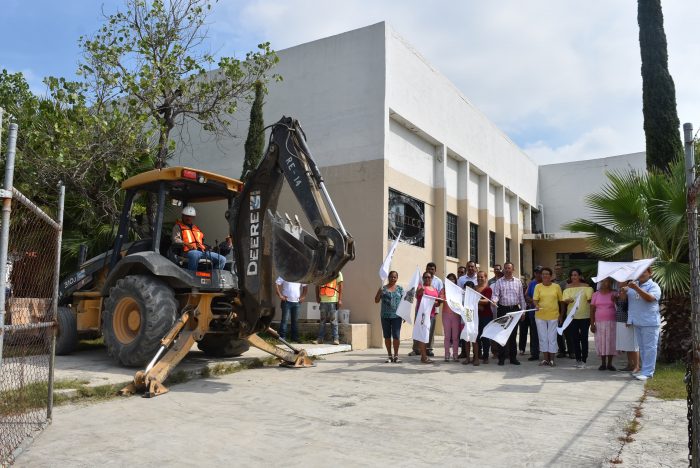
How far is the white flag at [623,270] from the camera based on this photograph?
8536 millimetres

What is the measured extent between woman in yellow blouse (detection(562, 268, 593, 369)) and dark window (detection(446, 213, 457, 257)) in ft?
22.7

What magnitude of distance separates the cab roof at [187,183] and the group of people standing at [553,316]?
3.38 m

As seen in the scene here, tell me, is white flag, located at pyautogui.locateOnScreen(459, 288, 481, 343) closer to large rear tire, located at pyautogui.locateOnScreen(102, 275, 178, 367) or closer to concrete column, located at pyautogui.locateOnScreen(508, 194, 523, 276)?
large rear tire, located at pyautogui.locateOnScreen(102, 275, 178, 367)

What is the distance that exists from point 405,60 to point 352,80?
1.69m

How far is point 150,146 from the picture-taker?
1282 cm

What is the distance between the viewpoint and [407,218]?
15.1m

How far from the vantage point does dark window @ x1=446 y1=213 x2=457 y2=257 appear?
57.9 ft

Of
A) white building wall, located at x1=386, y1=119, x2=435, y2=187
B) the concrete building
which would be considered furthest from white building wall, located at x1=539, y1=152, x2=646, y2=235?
white building wall, located at x1=386, y1=119, x2=435, y2=187

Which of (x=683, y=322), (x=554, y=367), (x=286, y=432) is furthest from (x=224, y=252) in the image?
(x=683, y=322)

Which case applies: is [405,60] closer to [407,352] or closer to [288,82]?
[288,82]

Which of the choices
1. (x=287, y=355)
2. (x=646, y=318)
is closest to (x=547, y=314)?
(x=646, y=318)

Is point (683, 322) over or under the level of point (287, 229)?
under

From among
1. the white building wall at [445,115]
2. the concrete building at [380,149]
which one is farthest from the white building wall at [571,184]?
the concrete building at [380,149]

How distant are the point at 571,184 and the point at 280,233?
23.6 metres
